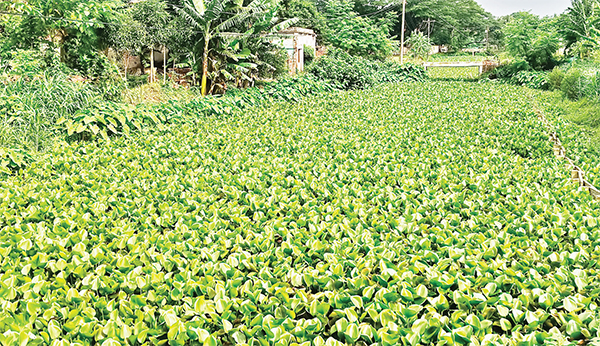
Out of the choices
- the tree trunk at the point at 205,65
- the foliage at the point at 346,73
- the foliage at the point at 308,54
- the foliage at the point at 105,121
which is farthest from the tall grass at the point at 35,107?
the foliage at the point at 308,54

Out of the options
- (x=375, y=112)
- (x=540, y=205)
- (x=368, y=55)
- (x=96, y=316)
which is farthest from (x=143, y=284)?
(x=368, y=55)

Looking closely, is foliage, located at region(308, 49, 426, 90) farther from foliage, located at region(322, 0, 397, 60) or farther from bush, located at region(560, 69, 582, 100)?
bush, located at region(560, 69, 582, 100)

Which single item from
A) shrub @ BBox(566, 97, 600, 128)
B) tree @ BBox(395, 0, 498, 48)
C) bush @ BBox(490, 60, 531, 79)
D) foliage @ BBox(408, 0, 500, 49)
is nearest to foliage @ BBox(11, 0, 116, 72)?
shrub @ BBox(566, 97, 600, 128)

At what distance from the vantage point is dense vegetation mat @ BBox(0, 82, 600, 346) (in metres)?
2.49

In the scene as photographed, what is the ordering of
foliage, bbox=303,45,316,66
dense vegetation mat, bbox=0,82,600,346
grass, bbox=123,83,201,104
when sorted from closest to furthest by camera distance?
dense vegetation mat, bbox=0,82,600,346 < grass, bbox=123,83,201,104 < foliage, bbox=303,45,316,66

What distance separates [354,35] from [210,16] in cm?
1623

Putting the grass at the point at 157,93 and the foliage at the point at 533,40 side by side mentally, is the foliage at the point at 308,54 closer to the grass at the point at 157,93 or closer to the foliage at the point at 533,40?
the foliage at the point at 533,40

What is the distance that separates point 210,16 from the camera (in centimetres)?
1184

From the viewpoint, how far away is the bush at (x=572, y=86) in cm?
1259

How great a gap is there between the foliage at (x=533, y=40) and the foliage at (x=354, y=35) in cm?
787

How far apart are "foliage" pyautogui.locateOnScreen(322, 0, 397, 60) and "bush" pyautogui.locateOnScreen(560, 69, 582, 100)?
14231 mm

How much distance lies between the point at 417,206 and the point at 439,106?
A: 7.44m

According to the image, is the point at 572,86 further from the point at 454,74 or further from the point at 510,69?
the point at 454,74

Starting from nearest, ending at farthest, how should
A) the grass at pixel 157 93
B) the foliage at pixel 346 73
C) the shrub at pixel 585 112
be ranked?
the shrub at pixel 585 112 → the grass at pixel 157 93 → the foliage at pixel 346 73
